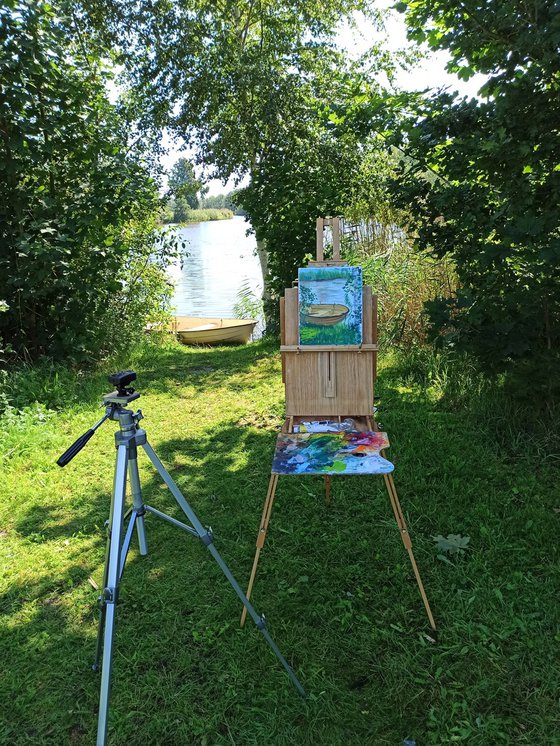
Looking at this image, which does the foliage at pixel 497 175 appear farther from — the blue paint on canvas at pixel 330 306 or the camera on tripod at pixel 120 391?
the camera on tripod at pixel 120 391

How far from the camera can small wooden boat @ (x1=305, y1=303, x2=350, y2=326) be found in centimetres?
278

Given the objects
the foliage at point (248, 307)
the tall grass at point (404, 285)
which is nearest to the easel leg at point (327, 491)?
the tall grass at point (404, 285)

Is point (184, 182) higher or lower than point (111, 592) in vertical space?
higher

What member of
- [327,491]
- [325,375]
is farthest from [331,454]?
[327,491]

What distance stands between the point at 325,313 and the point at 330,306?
0.16ft

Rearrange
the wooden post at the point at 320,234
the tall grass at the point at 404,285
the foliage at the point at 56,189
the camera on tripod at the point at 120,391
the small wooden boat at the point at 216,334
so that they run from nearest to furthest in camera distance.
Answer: the camera on tripod at the point at 120,391, the wooden post at the point at 320,234, the foliage at the point at 56,189, the tall grass at the point at 404,285, the small wooden boat at the point at 216,334

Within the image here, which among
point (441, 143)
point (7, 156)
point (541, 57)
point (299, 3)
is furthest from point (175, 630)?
point (299, 3)

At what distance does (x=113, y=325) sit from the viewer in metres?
6.43

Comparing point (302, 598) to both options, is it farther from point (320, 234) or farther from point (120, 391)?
point (320, 234)

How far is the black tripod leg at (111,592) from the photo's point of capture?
131 centimetres

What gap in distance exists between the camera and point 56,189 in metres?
5.31

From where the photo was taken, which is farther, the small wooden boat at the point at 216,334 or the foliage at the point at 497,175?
the small wooden boat at the point at 216,334

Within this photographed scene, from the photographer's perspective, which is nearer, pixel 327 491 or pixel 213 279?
pixel 327 491

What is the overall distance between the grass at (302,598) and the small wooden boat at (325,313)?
44.5 inches
